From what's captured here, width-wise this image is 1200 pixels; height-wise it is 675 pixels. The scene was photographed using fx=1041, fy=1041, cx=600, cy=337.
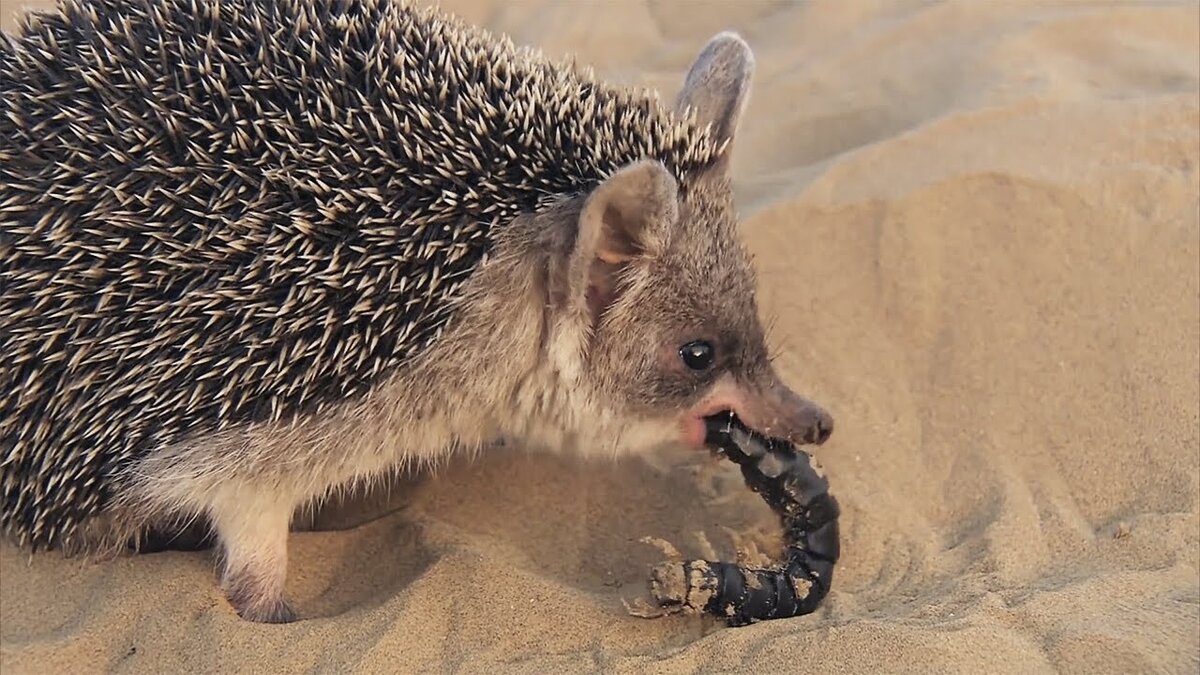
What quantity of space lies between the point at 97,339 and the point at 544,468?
81.3 inches

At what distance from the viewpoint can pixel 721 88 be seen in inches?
171

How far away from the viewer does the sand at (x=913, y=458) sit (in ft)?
12.1

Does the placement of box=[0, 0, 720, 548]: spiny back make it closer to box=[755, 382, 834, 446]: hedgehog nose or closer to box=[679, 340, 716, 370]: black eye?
box=[679, 340, 716, 370]: black eye

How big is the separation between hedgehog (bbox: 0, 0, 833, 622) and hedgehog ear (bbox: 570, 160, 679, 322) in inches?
0.4

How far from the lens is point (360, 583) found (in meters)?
4.20

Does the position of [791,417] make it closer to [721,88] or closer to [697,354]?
[697,354]

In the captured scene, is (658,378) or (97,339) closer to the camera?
(97,339)

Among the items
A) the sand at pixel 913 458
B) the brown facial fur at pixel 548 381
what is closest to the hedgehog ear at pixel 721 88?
the brown facial fur at pixel 548 381

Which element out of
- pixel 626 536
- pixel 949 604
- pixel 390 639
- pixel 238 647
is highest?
pixel 949 604

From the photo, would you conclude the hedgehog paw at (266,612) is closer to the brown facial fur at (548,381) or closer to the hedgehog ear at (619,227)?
the brown facial fur at (548,381)

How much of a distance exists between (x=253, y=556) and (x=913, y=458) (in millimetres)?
2854

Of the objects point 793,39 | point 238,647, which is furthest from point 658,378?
point 793,39

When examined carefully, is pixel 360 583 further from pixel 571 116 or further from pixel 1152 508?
pixel 1152 508

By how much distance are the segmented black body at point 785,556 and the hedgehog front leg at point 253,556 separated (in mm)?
1484
